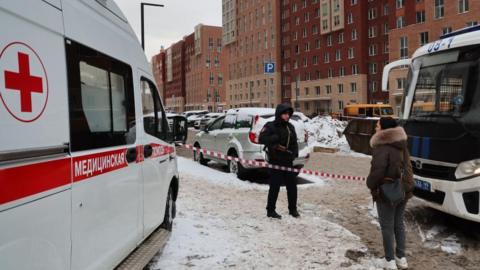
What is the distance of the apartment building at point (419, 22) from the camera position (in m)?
48.5

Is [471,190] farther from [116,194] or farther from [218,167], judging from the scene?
[218,167]

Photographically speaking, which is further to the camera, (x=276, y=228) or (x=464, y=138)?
(x=276, y=228)

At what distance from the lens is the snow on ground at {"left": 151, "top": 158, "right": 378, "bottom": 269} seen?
5152mm

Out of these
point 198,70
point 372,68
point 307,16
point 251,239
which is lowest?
point 251,239

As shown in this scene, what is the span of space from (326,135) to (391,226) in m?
16.7

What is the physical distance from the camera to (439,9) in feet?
168

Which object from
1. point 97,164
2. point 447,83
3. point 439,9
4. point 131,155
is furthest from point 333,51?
point 97,164

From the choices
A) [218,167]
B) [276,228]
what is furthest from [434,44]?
[218,167]

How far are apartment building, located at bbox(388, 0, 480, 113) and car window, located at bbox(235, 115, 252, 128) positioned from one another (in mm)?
40580

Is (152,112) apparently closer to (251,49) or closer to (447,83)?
(447,83)

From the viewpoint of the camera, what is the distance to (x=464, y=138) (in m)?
5.88

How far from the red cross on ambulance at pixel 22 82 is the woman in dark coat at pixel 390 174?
3599mm

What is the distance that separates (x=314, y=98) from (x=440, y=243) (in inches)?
2785

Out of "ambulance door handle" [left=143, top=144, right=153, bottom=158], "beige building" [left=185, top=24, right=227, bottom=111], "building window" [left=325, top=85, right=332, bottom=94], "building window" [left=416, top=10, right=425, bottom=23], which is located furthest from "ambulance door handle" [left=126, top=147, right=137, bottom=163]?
"beige building" [left=185, top=24, right=227, bottom=111]
